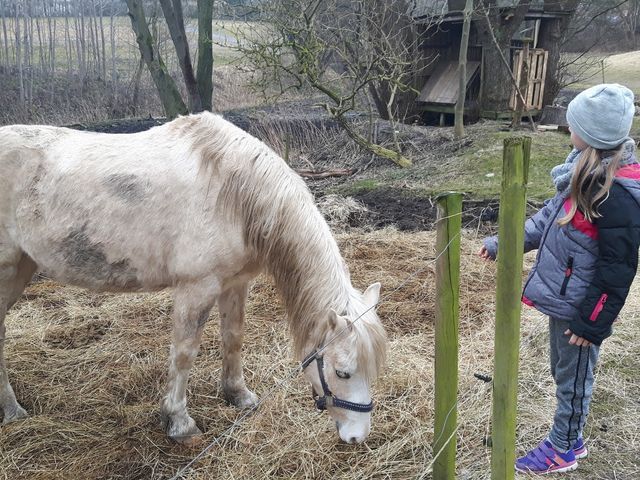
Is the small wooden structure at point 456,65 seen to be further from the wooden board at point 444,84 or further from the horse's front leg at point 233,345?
the horse's front leg at point 233,345

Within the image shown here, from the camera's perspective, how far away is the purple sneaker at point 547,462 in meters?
2.38

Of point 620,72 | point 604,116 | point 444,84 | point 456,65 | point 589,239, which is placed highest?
point 620,72

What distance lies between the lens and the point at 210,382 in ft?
11.1

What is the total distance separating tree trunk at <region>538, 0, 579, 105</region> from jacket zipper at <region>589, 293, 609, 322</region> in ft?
34.5

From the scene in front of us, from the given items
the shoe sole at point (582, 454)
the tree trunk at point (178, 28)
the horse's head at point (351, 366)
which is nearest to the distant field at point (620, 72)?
the tree trunk at point (178, 28)

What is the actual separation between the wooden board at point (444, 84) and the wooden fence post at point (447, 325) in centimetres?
971

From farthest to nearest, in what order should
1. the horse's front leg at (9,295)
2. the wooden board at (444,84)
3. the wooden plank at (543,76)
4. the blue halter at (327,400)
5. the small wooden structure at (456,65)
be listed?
the wooden board at (444,84) → the wooden plank at (543,76) → the small wooden structure at (456,65) → the horse's front leg at (9,295) → the blue halter at (327,400)

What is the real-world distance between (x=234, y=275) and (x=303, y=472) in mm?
995

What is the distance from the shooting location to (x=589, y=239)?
6.71 ft

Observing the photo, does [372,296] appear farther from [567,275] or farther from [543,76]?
[543,76]

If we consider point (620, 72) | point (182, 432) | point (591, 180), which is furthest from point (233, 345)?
point (620, 72)

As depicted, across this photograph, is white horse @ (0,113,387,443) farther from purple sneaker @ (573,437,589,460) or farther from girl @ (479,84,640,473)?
purple sneaker @ (573,437,589,460)

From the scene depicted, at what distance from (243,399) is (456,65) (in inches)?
405

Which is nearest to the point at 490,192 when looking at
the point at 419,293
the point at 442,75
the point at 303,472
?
the point at 419,293
